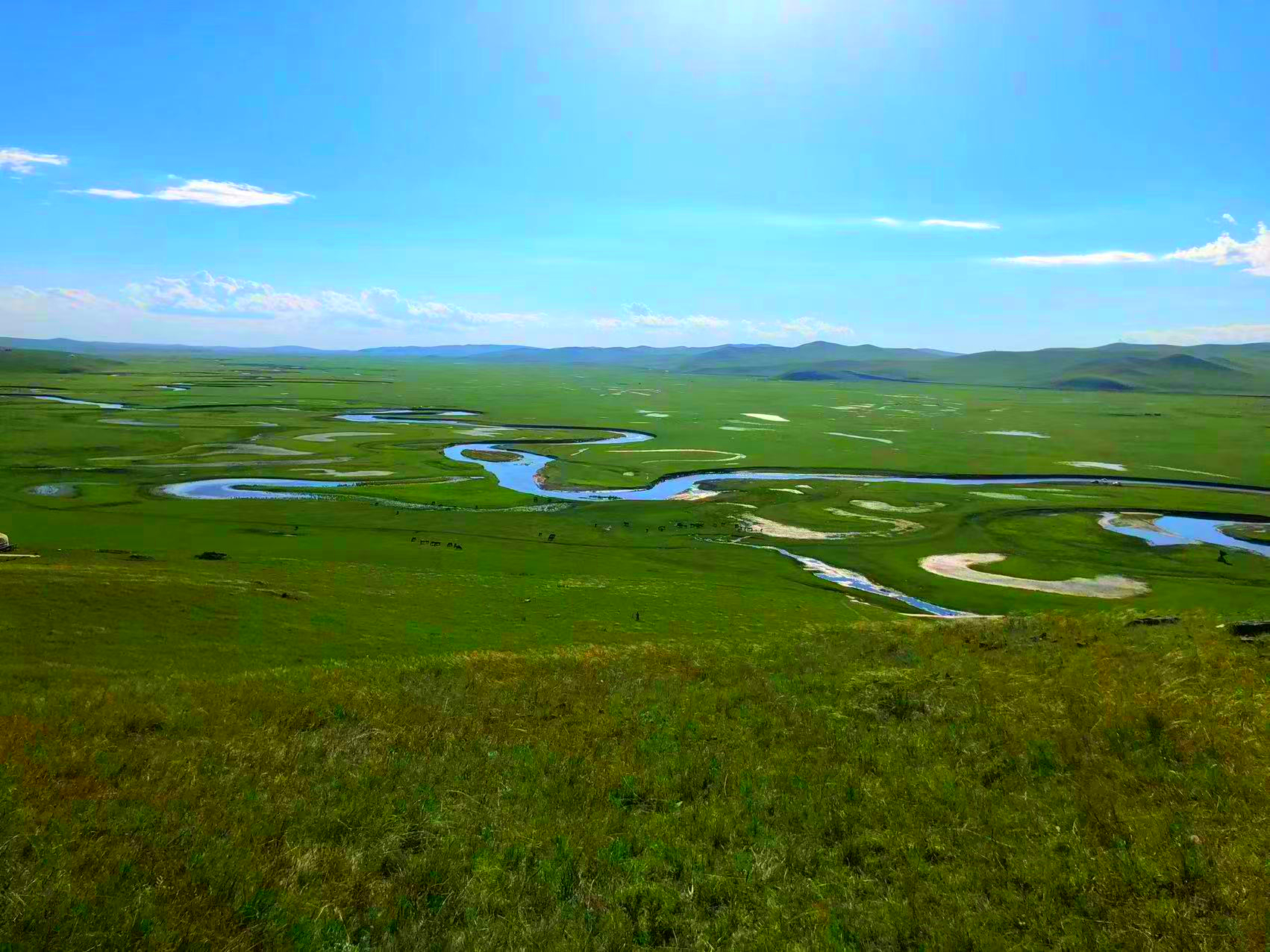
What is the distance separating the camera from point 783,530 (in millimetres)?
68500

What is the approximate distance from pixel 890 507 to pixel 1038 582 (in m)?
24.3

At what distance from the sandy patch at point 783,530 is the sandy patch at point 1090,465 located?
56.1 m

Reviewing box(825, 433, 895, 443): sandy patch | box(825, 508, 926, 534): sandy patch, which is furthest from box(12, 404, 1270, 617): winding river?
box(825, 433, 895, 443): sandy patch

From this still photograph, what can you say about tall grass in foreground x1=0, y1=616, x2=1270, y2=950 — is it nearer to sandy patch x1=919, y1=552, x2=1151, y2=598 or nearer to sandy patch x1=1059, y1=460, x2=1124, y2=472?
sandy patch x1=919, y1=552, x2=1151, y2=598

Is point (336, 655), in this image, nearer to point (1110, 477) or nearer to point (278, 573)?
point (278, 573)

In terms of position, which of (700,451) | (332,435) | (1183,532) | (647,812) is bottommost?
(1183,532)

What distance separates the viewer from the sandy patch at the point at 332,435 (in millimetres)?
118312

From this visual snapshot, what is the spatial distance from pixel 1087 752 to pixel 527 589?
33393 mm

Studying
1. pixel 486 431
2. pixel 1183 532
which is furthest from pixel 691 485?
pixel 486 431

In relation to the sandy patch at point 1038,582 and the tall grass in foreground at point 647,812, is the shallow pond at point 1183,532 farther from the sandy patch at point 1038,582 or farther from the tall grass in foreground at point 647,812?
the tall grass in foreground at point 647,812

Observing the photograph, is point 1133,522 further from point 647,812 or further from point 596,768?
point 647,812

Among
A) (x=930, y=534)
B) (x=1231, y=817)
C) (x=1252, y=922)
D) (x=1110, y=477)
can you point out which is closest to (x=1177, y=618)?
(x=1231, y=817)

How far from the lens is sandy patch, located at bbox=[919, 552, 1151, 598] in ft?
167

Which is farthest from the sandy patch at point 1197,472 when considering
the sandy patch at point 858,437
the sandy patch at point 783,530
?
the sandy patch at point 783,530
